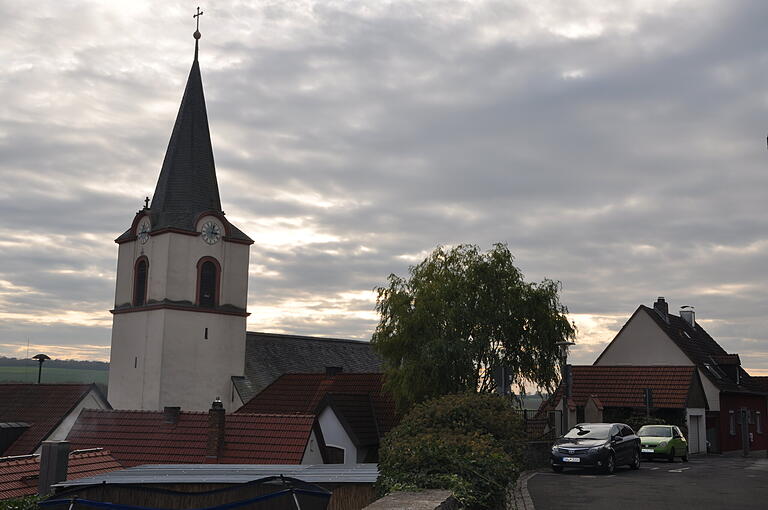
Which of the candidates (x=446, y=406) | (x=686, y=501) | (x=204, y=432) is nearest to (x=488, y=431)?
(x=446, y=406)

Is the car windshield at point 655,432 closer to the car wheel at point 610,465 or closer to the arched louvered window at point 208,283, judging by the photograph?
the car wheel at point 610,465

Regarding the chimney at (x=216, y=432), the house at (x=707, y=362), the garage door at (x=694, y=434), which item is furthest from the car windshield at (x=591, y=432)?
the house at (x=707, y=362)

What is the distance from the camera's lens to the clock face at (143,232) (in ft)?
172

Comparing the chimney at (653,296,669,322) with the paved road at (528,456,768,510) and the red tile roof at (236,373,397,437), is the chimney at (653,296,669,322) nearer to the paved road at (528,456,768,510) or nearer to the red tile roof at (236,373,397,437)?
the red tile roof at (236,373,397,437)

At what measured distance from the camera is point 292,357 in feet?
190

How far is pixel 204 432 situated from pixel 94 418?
6524 mm

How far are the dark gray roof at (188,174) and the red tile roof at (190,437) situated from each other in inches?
771

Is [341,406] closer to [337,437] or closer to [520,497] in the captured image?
[337,437]

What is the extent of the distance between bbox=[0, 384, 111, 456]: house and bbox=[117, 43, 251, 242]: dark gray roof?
512 inches

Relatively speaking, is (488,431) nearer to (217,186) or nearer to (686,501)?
(686,501)

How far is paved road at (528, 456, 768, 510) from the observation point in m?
15.6

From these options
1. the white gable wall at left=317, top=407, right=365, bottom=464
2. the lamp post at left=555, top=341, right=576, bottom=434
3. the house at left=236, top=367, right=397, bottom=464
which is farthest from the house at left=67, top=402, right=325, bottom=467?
the lamp post at left=555, top=341, right=576, bottom=434

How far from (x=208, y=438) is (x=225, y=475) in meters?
16.3

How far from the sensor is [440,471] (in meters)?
11.0
